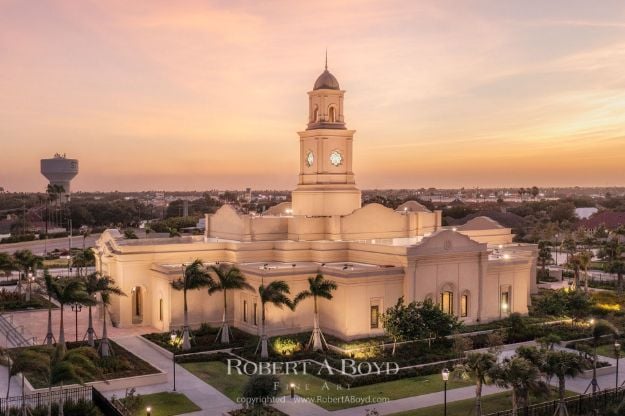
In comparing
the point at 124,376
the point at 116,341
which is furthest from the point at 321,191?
the point at 124,376

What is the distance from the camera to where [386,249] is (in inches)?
1474

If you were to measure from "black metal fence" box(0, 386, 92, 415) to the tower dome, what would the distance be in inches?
1026

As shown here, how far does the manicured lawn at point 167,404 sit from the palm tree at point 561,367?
41.0ft

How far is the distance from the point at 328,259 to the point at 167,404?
17.4 metres

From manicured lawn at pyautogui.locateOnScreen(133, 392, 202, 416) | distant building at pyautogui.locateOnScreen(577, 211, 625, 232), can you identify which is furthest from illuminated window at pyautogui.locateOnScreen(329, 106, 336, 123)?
distant building at pyautogui.locateOnScreen(577, 211, 625, 232)

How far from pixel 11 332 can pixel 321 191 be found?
20.4 m

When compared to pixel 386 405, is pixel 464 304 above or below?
above

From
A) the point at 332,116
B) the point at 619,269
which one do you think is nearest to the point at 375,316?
the point at 332,116

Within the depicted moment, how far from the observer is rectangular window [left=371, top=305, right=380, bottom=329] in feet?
115

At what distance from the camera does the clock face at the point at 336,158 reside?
4412 centimetres

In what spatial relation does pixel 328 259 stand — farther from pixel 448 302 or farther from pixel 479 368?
pixel 479 368

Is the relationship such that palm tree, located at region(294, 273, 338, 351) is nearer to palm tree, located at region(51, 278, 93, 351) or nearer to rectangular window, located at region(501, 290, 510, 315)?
palm tree, located at region(51, 278, 93, 351)

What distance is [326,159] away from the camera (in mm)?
44031

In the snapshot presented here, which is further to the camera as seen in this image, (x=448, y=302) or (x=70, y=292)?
(x=448, y=302)
